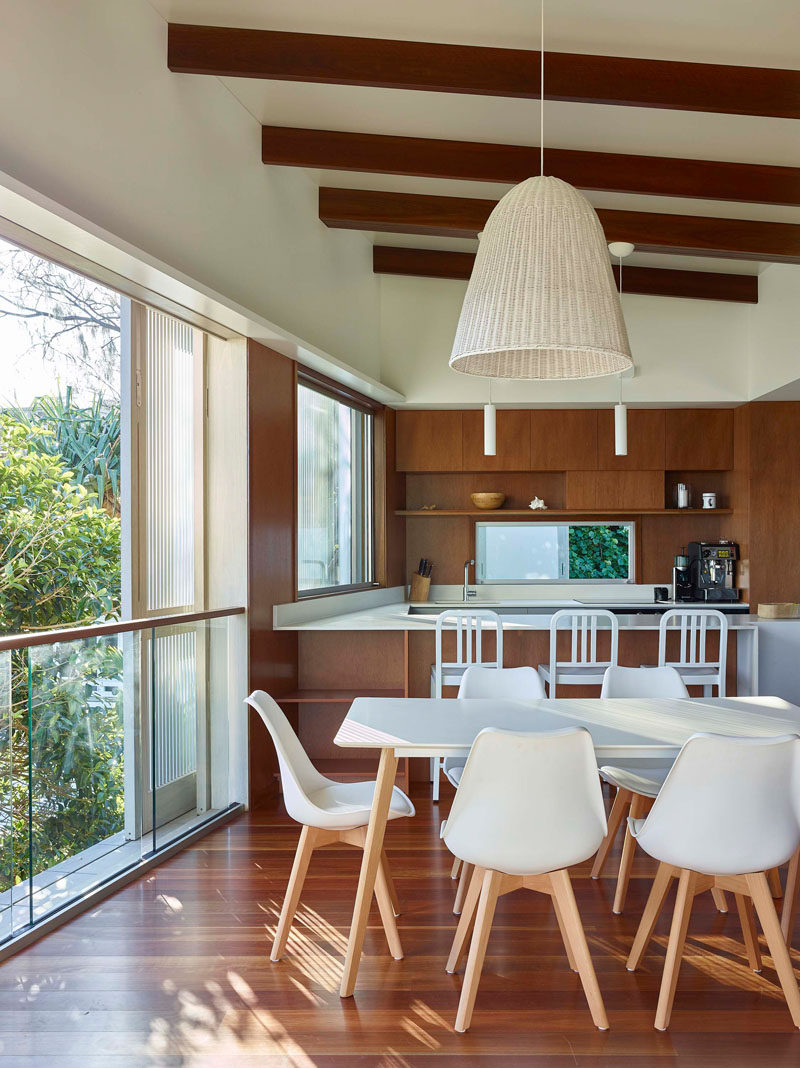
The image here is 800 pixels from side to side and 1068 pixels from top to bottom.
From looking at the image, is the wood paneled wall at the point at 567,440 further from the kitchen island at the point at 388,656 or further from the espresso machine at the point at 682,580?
the kitchen island at the point at 388,656

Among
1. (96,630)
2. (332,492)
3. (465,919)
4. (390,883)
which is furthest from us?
(332,492)

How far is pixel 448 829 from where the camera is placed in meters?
2.48

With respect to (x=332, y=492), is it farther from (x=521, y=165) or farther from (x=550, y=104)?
(x=550, y=104)

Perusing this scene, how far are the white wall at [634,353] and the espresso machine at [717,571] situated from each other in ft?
3.79

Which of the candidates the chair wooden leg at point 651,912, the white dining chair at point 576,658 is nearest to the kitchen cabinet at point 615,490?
the white dining chair at point 576,658

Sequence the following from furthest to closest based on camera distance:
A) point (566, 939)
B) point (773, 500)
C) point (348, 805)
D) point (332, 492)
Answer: point (773, 500) → point (332, 492) → point (348, 805) → point (566, 939)

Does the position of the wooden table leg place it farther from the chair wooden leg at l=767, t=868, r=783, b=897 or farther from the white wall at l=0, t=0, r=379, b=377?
the white wall at l=0, t=0, r=379, b=377

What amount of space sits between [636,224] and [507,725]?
11.3ft

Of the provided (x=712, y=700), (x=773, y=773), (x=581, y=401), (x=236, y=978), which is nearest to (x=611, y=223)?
(x=581, y=401)

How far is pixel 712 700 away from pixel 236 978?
205 cm

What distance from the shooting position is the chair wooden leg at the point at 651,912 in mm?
2645

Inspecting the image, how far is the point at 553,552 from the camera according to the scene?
24.5 ft

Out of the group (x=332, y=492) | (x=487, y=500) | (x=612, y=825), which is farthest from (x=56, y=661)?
(x=487, y=500)

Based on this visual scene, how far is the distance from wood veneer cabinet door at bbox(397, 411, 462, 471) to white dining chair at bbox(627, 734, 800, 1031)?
15.6 ft
